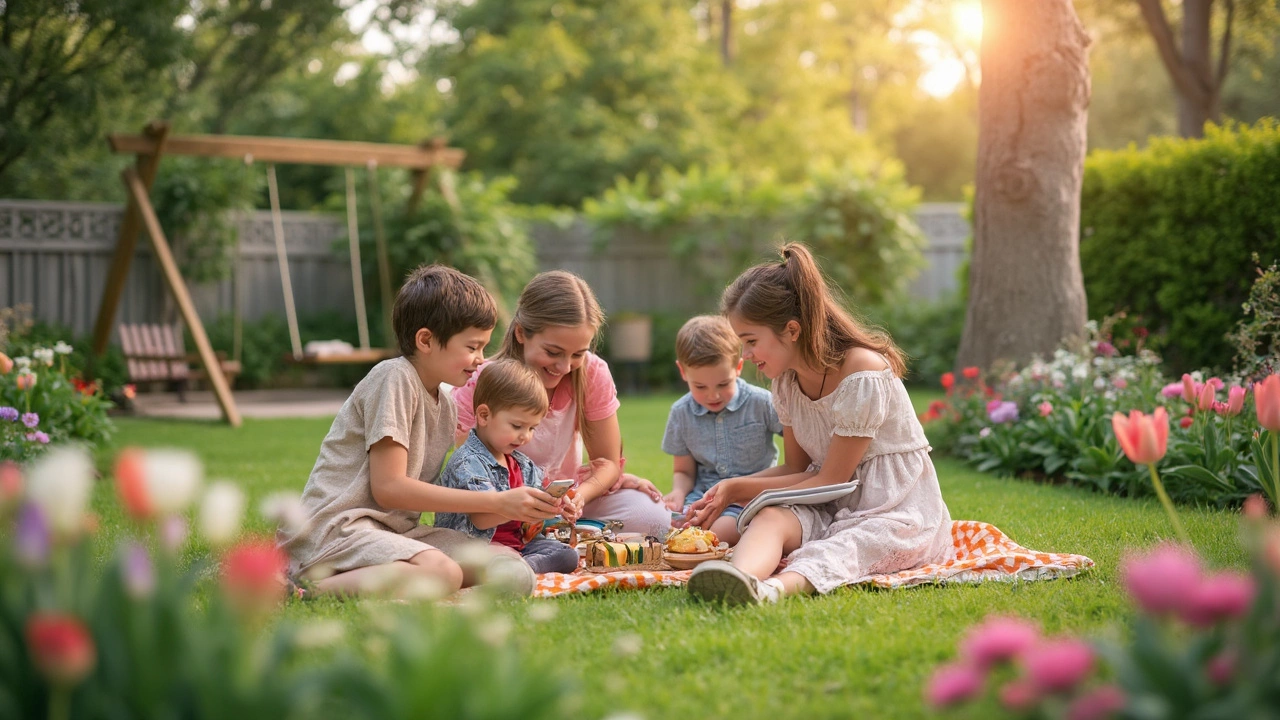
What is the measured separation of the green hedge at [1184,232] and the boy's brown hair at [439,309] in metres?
5.41

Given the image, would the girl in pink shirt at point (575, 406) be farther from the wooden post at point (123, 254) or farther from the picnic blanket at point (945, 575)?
the wooden post at point (123, 254)

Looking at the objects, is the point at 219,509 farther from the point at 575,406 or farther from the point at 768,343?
the point at 575,406

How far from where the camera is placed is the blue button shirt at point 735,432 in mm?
4395

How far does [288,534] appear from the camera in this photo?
322 cm

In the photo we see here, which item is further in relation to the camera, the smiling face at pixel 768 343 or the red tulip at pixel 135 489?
the smiling face at pixel 768 343

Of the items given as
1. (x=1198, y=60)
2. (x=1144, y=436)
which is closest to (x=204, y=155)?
(x=1144, y=436)

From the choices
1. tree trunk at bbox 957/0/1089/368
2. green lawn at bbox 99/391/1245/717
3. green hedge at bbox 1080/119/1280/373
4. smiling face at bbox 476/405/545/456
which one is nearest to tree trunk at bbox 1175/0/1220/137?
green hedge at bbox 1080/119/1280/373

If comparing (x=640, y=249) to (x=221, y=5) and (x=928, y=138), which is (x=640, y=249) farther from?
(x=928, y=138)

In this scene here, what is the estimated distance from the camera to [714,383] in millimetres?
4211

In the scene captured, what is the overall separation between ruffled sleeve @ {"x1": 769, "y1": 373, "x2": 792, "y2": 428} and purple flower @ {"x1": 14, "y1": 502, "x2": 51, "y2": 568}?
102 inches

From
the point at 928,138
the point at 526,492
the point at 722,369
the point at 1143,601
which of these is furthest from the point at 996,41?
the point at 928,138

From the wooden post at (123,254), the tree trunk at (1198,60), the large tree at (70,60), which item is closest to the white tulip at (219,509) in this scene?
the wooden post at (123,254)

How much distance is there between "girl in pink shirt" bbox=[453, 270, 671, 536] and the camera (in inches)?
148

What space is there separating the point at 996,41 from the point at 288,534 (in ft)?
17.1
